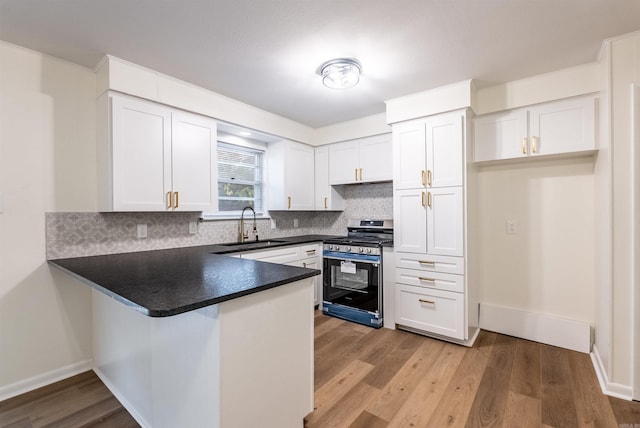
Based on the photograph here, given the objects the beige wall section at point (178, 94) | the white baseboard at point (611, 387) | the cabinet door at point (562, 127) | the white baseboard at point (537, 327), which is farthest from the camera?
the white baseboard at point (537, 327)

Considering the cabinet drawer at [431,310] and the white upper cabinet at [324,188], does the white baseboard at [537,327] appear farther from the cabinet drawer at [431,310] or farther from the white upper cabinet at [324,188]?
the white upper cabinet at [324,188]

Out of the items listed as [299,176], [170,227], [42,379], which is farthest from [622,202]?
[42,379]

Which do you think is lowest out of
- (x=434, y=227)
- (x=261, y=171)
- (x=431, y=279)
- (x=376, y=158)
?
(x=431, y=279)

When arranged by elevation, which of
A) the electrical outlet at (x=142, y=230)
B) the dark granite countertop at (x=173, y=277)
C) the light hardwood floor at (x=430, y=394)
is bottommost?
the light hardwood floor at (x=430, y=394)

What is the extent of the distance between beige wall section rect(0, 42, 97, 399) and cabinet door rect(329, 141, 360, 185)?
8.47ft

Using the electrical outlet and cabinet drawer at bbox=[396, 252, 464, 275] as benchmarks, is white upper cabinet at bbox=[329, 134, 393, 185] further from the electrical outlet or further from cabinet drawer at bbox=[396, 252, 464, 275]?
the electrical outlet

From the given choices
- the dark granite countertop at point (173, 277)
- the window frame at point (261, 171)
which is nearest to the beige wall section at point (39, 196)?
the dark granite countertop at point (173, 277)

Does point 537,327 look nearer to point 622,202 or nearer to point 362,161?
point 622,202

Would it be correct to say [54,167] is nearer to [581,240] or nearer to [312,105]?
[312,105]

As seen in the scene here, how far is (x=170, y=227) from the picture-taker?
280 cm

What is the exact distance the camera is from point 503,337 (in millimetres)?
2863

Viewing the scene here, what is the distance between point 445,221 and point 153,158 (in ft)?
8.75

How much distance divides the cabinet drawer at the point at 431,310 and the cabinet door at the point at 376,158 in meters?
1.32

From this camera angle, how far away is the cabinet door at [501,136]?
8.77ft
